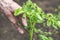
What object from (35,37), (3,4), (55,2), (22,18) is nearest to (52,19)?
(22,18)

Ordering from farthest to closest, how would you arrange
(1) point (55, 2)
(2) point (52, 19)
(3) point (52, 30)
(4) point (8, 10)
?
1. (1) point (55, 2)
2. (3) point (52, 30)
3. (2) point (52, 19)
4. (4) point (8, 10)

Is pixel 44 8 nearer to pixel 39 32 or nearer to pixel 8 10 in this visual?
pixel 39 32

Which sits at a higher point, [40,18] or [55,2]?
[55,2]

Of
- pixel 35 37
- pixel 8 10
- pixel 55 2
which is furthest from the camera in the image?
pixel 55 2

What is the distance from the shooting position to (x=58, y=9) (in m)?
3.30

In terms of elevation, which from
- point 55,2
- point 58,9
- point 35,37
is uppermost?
point 55,2

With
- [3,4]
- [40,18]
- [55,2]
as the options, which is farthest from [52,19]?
[55,2]

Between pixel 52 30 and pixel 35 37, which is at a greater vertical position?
pixel 52 30

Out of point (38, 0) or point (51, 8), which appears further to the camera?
point (38, 0)

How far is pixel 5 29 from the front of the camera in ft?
8.95

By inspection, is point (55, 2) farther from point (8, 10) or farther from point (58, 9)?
point (8, 10)

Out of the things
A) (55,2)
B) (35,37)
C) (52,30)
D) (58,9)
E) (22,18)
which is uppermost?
(55,2)

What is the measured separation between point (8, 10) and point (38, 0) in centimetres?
214

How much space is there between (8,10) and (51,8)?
1949 millimetres
